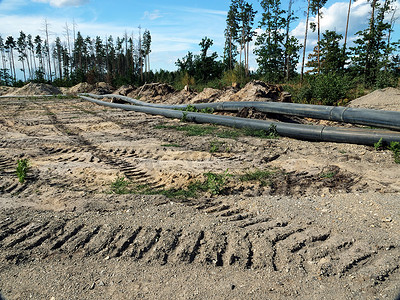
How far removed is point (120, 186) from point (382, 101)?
9.66m

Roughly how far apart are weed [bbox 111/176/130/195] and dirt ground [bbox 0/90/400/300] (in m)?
0.11

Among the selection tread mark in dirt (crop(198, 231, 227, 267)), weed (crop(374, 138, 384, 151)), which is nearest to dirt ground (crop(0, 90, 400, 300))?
tread mark in dirt (crop(198, 231, 227, 267))

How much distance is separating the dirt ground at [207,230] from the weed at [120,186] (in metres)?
0.11

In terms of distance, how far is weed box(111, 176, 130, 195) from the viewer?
12.2 feet

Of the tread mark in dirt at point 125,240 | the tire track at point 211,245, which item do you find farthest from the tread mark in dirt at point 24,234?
the tread mark in dirt at point 125,240

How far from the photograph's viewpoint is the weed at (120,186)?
147 inches

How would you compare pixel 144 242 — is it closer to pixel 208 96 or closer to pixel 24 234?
pixel 24 234

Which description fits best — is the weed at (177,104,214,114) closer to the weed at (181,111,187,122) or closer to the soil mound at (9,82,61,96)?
the weed at (181,111,187,122)

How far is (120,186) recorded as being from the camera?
154 inches

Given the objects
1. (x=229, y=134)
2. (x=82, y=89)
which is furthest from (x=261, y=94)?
(x=82, y=89)

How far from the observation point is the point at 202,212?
3.15 m

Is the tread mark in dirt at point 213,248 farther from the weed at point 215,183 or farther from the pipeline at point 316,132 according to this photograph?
the pipeline at point 316,132

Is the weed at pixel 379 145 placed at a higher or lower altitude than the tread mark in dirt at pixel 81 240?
higher

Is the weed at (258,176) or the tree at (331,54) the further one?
the tree at (331,54)
